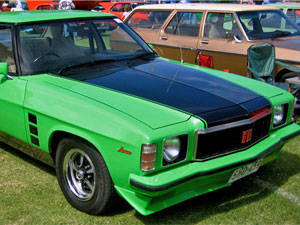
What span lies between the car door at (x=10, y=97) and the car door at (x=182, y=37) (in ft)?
12.4

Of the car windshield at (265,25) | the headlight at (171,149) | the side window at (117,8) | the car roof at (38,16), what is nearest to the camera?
the headlight at (171,149)


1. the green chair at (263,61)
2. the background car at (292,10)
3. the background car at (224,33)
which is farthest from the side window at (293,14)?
the green chair at (263,61)

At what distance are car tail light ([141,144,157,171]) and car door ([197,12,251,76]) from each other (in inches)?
167

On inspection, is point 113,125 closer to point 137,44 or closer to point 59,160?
point 59,160

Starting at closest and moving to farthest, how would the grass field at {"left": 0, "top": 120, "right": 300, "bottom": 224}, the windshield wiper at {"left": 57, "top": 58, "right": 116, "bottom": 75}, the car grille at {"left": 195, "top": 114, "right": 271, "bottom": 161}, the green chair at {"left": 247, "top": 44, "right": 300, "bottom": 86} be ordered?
1. the car grille at {"left": 195, "top": 114, "right": 271, "bottom": 161}
2. the grass field at {"left": 0, "top": 120, "right": 300, "bottom": 224}
3. the windshield wiper at {"left": 57, "top": 58, "right": 116, "bottom": 75}
4. the green chair at {"left": 247, "top": 44, "right": 300, "bottom": 86}

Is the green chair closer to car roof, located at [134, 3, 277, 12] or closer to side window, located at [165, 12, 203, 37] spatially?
car roof, located at [134, 3, 277, 12]

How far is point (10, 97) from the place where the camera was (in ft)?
12.0

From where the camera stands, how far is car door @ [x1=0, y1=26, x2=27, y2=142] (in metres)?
3.57

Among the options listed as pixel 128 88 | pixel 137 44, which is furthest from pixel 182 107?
pixel 137 44

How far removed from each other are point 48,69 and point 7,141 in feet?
3.00

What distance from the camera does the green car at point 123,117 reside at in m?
2.79

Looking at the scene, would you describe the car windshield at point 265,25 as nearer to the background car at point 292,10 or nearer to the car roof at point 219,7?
the car roof at point 219,7

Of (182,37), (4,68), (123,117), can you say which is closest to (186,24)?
(182,37)

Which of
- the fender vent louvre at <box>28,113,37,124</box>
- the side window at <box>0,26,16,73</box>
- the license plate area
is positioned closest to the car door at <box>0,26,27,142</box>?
the side window at <box>0,26,16,73</box>
